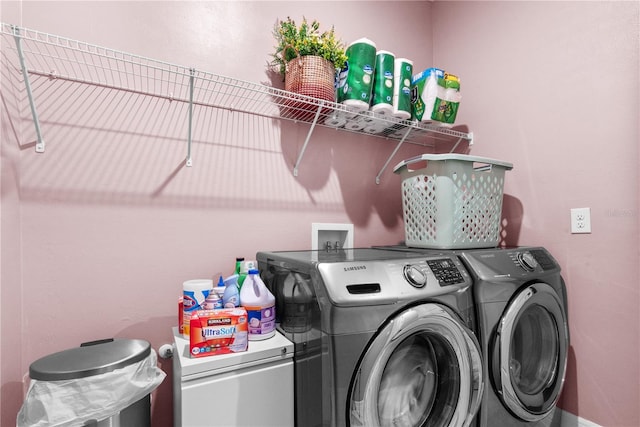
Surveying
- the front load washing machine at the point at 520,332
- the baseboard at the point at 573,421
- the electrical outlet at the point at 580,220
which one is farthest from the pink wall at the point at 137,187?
the baseboard at the point at 573,421

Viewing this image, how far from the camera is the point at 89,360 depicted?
1.03 m

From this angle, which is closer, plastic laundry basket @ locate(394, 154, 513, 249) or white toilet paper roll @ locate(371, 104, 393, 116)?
plastic laundry basket @ locate(394, 154, 513, 249)

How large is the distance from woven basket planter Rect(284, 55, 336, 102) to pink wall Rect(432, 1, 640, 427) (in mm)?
1118

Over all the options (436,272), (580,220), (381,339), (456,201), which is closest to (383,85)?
(456,201)

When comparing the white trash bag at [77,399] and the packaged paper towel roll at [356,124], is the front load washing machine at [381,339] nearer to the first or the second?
the white trash bag at [77,399]

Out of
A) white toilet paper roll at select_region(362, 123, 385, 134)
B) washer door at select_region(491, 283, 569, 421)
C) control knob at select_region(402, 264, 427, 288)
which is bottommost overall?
washer door at select_region(491, 283, 569, 421)

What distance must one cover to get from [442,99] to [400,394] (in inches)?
59.1

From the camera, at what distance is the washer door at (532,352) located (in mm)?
1298

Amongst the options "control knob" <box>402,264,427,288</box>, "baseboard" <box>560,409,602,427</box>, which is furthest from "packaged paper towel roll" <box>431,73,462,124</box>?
"baseboard" <box>560,409,602,427</box>

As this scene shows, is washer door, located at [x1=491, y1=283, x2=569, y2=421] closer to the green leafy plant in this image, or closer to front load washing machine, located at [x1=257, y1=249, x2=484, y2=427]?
front load washing machine, located at [x1=257, y1=249, x2=484, y2=427]

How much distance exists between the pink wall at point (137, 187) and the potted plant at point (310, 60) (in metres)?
0.23

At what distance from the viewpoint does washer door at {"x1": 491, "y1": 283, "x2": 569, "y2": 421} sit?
1298 millimetres

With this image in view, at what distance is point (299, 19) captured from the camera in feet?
6.17

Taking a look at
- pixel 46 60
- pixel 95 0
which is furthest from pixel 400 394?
pixel 95 0
